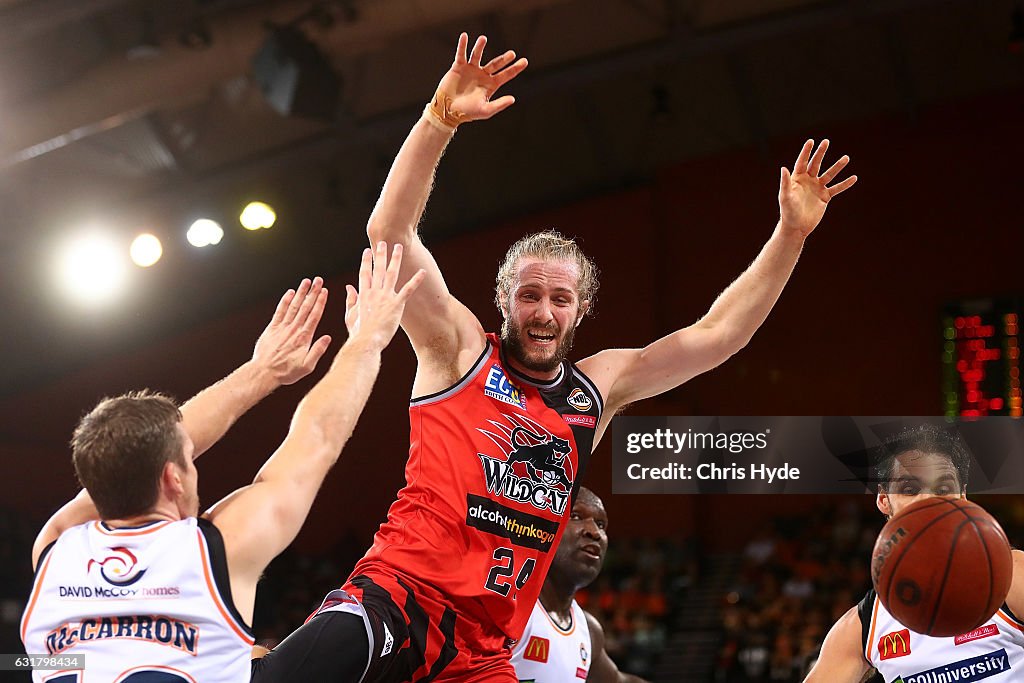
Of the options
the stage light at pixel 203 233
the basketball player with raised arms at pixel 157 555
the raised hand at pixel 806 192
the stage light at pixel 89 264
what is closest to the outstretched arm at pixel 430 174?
the basketball player with raised arms at pixel 157 555

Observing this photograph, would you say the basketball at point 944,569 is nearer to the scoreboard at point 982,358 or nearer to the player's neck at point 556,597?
the player's neck at point 556,597

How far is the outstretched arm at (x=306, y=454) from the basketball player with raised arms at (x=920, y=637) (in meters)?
2.20

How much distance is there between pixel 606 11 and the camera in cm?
1309

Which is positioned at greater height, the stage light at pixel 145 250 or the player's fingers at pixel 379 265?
the stage light at pixel 145 250

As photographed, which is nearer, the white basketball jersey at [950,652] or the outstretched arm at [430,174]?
the outstretched arm at [430,174]

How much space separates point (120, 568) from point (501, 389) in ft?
5.83

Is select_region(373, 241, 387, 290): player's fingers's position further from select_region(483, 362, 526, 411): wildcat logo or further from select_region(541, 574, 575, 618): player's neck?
select_region(541, 574, 575, 618): player's neck

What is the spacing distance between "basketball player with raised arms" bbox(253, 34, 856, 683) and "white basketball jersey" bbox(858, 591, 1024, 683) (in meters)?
1.37

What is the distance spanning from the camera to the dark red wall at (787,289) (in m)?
16.1

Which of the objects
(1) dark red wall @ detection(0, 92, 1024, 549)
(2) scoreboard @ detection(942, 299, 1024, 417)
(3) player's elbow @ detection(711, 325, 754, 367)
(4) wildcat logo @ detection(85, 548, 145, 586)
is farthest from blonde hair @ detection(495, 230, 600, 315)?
(1) dark red wall @ detection(0, 92, 1024, 549)

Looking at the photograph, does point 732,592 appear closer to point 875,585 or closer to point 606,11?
point 606,11

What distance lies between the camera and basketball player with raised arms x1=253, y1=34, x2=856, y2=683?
3873 millimetres

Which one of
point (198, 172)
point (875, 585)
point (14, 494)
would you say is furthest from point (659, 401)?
point (875, 585)

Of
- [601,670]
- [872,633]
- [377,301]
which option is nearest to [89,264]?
[601,670]
